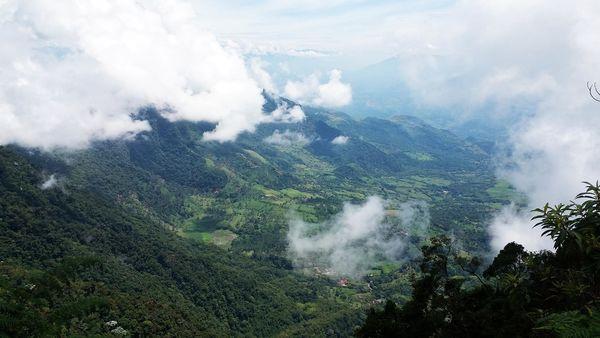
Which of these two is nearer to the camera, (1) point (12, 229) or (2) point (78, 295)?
(2) point (78, 295)

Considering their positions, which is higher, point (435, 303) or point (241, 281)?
point (241, 281)

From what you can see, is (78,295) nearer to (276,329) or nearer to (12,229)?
(276,329)

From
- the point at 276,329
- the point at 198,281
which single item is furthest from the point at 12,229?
the point at 276,329

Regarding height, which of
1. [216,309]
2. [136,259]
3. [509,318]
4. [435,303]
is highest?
[136,259]

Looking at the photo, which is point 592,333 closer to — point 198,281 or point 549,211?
point 549,211

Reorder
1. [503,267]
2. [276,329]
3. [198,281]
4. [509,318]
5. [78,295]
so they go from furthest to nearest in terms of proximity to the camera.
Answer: [198,281] < [276,329] < [78,295] < [503,267] < [509,318]

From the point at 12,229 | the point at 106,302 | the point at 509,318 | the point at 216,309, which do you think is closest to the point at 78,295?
the point at 106,302

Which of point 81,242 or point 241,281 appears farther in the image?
point 81,242

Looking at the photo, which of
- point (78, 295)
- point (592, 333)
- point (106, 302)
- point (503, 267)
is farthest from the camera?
point (78, 295)

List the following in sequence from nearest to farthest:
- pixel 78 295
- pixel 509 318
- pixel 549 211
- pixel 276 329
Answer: pixel 549 211 < pixel 509 318 < pixel 78 295 < pixel 276 329
